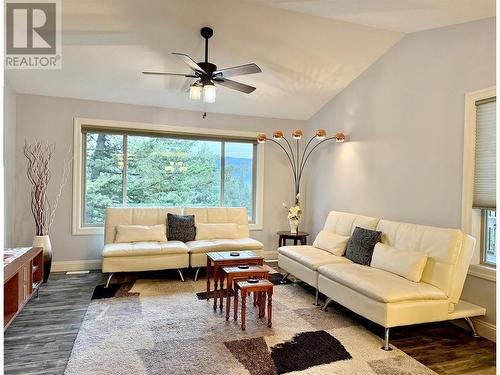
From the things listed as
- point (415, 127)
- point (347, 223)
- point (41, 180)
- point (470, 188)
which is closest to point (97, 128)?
point (41, 180)

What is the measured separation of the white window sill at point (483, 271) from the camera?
297 centimetres

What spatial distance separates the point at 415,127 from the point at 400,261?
4.98 feet

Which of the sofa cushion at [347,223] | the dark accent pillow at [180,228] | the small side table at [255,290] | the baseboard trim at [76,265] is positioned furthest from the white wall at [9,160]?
the sofa cushion at [347,223]

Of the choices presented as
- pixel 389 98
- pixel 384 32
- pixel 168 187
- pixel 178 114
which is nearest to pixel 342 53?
pixel 384 32

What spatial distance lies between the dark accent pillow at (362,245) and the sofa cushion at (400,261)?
0.09 m

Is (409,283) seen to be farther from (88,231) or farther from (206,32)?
(88,231)

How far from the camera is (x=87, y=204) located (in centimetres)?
505

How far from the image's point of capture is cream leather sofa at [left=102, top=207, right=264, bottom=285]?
13.7 feet

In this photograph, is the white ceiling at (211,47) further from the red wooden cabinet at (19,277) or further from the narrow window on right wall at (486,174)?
the red wooden cabinet at (19,277)

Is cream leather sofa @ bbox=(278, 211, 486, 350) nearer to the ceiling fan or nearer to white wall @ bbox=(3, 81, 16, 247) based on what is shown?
the ceiling fan

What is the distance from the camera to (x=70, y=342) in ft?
9.05

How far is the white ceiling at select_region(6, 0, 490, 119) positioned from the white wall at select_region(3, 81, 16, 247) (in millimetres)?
269

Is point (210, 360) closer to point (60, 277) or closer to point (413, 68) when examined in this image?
point (60, 277)

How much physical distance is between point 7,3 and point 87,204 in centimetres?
277
